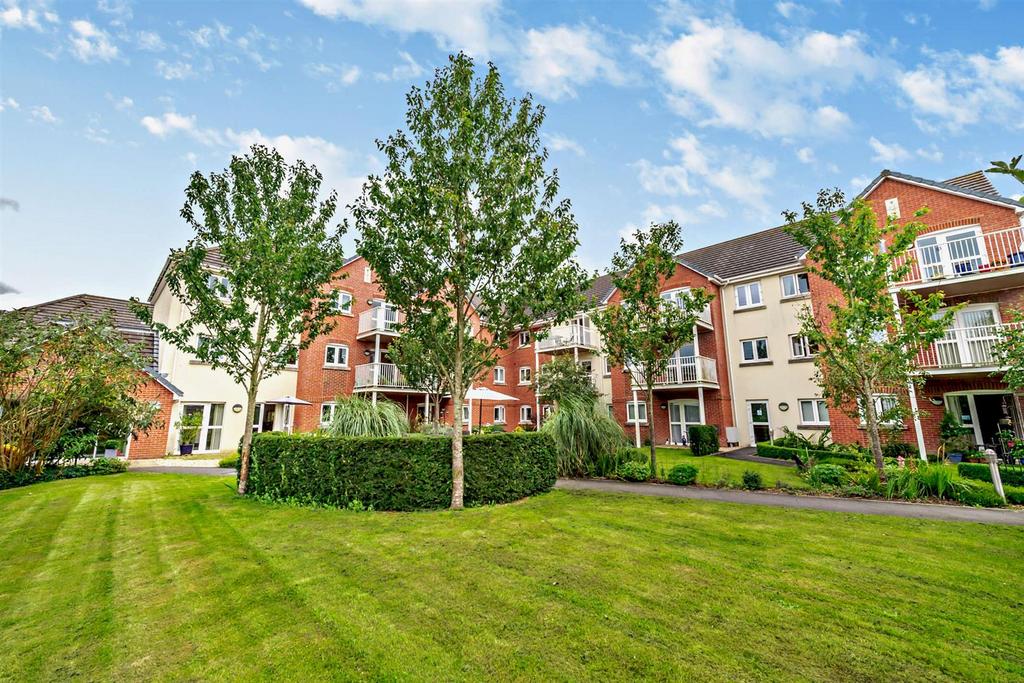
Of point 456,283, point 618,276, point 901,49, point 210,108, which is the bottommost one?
point 456,283

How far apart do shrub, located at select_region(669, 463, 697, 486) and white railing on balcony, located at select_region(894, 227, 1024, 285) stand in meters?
10.2

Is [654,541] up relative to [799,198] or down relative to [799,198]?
down

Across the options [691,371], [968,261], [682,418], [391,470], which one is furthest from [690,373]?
[391,470]

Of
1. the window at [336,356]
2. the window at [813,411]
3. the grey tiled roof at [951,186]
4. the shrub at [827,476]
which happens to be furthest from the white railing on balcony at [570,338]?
the shrub at [827,476]

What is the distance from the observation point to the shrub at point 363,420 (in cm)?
1005

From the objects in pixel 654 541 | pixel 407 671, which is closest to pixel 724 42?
pixel 654 541

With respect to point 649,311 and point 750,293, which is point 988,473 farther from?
point 750,293

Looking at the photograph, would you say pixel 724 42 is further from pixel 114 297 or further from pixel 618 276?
pixel 114 297

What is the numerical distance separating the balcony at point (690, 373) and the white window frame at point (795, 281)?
446 cm

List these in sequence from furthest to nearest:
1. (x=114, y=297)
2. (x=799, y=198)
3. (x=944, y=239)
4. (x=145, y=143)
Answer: (x=114, y=297) → (x=944, y=239) → (x=799, y=198) → (x=145, y=143)

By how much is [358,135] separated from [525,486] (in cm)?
787

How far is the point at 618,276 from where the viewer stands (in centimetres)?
1201

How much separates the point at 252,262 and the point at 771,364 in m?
20.8

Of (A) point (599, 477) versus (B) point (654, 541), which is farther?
(A) point (599, 477)
